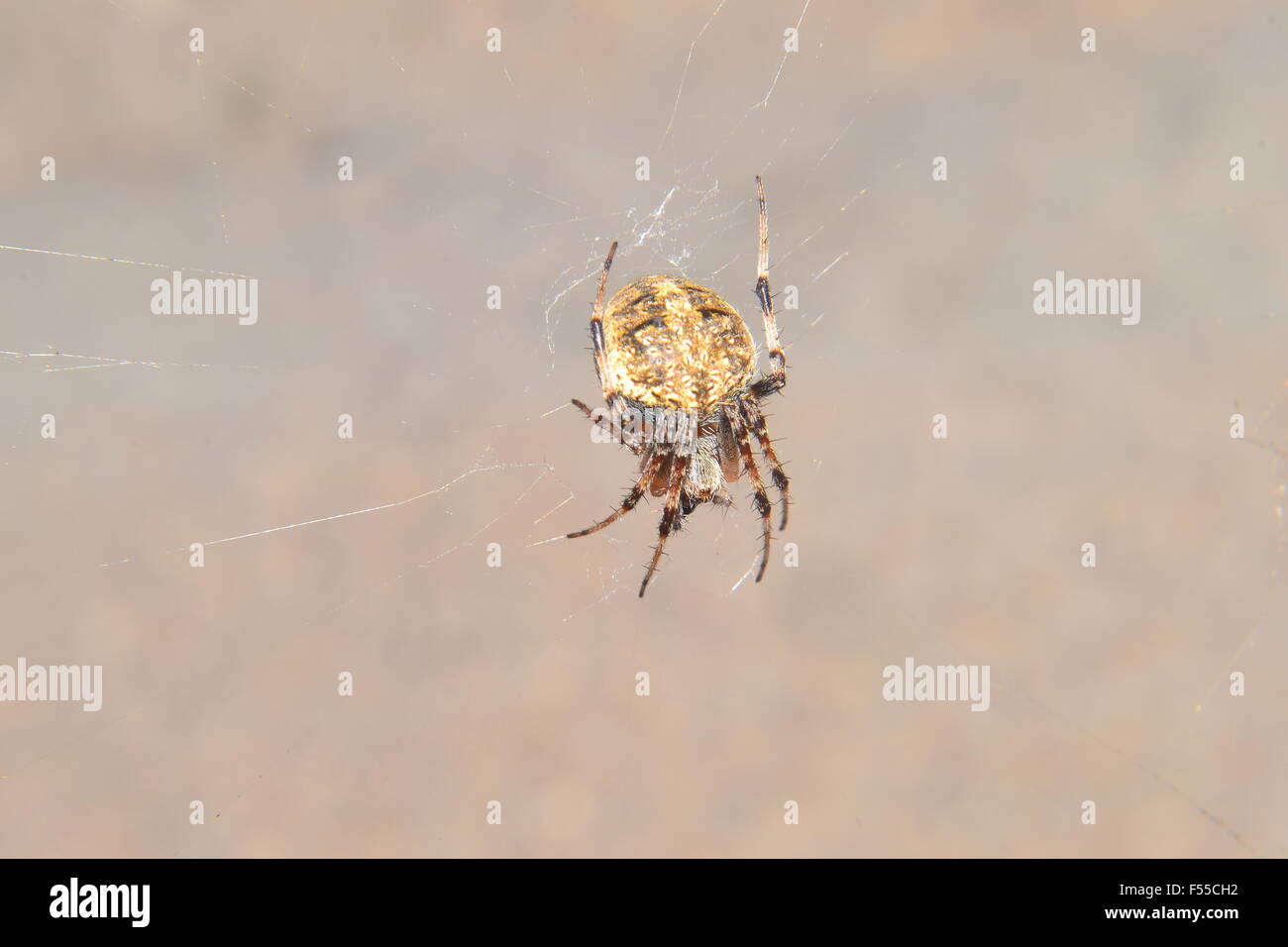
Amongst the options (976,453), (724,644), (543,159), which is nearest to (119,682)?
(724,644)

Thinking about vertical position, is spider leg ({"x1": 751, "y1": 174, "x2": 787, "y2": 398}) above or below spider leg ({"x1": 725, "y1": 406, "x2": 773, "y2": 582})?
above

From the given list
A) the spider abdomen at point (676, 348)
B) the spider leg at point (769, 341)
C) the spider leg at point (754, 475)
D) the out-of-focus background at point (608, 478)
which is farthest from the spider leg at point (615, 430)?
the out-of-focus background at point (608, 478)

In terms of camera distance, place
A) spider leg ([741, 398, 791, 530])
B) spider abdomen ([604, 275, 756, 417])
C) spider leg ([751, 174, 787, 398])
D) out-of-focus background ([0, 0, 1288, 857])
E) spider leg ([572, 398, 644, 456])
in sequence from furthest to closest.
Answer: out-of-focus background ([0, 0, 1288, 857]), spider leg ([741, 398, 791, 530]), spider leg ([751, 174, 787, 398]), spider leg ([572, 398, 644, 456]), spider abdomen ([604, 275, 756, 417])

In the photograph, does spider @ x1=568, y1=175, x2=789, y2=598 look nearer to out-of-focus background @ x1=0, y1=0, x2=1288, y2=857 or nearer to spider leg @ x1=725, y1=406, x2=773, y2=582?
spider leg @ x1=725, y1=406, x2=773, y2=582

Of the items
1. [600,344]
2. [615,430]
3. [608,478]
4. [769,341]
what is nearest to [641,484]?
[615,430]

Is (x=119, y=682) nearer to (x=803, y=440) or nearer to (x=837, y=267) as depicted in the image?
(x=803, y=440)

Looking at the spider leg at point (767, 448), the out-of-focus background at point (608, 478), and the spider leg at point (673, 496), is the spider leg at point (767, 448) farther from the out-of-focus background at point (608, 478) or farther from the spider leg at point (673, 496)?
the out-of-focus background at point (608, 478)

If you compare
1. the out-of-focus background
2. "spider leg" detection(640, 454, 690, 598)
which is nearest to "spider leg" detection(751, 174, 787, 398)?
"spider leg" detection(640, 454, 690, 598)
